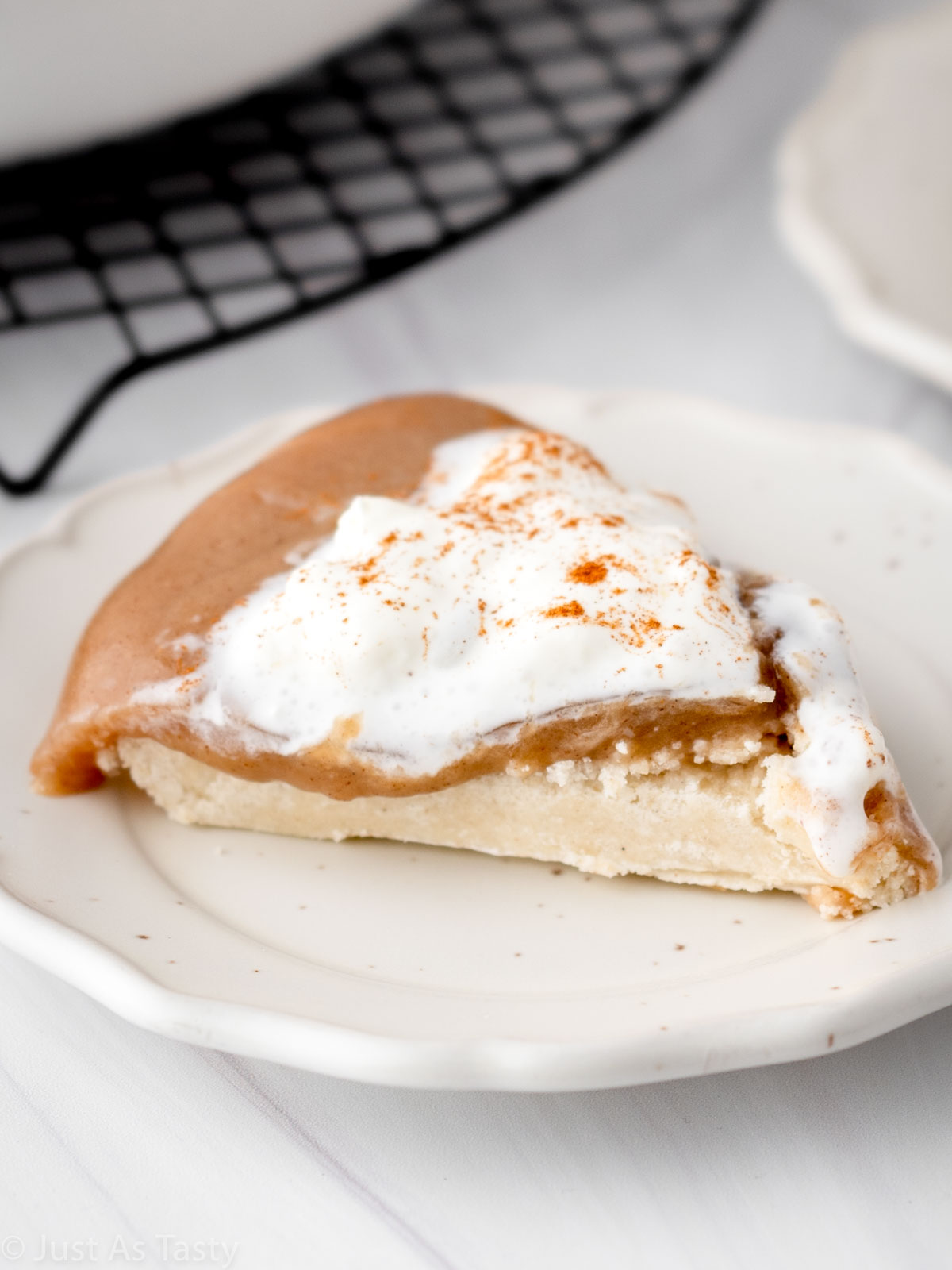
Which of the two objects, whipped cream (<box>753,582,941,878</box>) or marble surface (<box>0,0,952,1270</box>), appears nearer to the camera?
marble surface (<box>0,0,952,1270</box>)

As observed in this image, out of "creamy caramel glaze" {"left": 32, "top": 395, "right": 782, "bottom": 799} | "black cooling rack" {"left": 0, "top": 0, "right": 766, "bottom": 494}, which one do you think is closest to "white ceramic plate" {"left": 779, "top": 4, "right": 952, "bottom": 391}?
"black cooling rack" {"left": 0, "top": 0, "right": 766, "bottom": 494}

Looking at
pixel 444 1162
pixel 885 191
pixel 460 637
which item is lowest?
pixel 444 1162

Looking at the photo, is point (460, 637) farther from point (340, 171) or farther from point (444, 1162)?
point (340, 171)

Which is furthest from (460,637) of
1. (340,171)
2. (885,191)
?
(340,171)

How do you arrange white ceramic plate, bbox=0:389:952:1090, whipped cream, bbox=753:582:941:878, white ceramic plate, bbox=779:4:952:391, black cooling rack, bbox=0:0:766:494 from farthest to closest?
black cooling rack, bbox=0:0:766:494 → white ceramic plate, bbox=779:4:952:391 → whipped cream, bbox=753:582:941:878 → white ceramic plate, bbox=0:389:952:1090

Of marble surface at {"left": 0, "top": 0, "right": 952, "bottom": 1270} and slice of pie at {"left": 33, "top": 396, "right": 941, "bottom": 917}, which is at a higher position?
slice of pie at {"left": 33, "top": 396, "right": 941, "bottom": 917}

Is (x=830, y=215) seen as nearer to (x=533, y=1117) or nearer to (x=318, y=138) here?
(x=318, y=138)

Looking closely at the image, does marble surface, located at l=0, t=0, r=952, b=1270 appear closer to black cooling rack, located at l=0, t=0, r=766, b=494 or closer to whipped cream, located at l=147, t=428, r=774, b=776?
whipped cream, located at l=147, t=428, r=774, b=776
